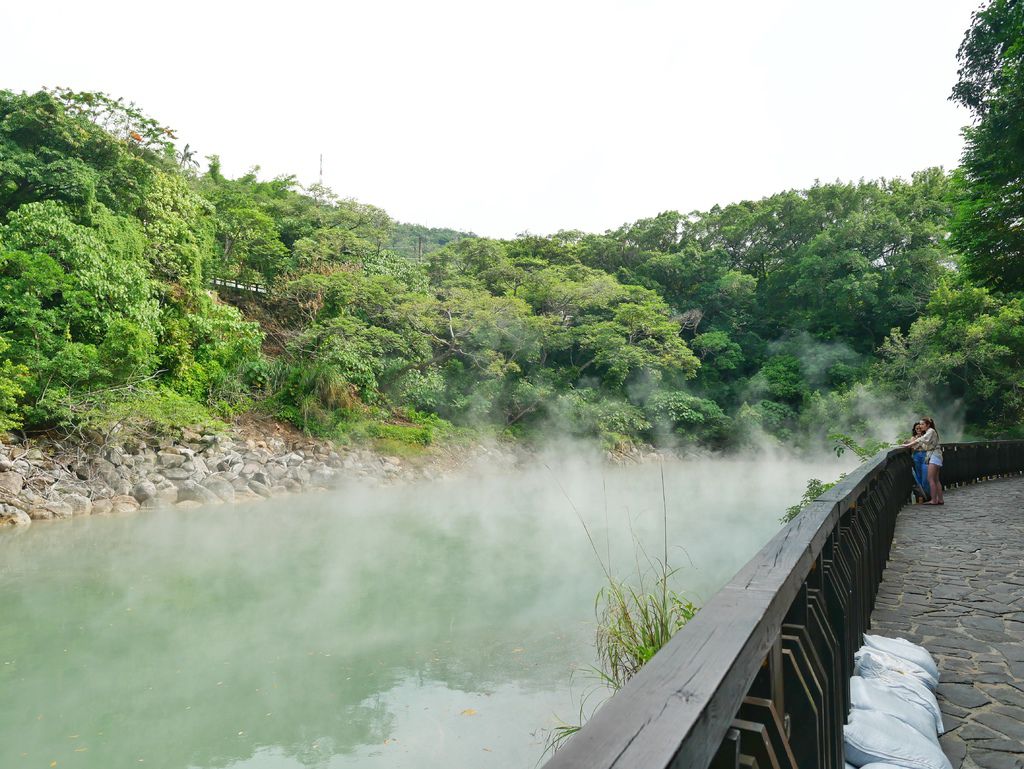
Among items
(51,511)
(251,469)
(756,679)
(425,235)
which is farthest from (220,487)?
(425,235)

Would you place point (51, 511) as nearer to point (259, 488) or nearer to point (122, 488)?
point (122, 488)

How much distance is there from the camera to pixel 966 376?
1742 cm

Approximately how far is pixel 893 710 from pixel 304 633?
4428 mm

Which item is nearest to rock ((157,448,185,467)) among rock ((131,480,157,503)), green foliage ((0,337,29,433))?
rock ((131,480,157,503))

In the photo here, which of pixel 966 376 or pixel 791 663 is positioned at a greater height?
pixel 966 376

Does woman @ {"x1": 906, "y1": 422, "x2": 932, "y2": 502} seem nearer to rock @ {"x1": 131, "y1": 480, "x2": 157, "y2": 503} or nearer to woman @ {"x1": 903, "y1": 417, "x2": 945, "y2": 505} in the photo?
woman @ {"x1": 903, "y1": 417, "x2": 945, "y2": 505}

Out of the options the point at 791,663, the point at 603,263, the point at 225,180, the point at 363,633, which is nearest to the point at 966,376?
the point at 603,263

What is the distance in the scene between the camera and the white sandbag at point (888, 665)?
7.55 feet

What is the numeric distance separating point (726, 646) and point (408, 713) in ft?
11.8

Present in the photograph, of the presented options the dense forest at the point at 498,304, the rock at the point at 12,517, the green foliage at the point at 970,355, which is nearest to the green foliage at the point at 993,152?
the dense forest at the point at 498,304

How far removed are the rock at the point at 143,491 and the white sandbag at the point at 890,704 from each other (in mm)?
10446

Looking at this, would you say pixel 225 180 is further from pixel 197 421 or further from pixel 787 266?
pixel 787 266

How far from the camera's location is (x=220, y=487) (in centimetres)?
1097

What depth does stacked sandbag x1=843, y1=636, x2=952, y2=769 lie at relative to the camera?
1.79 meters
